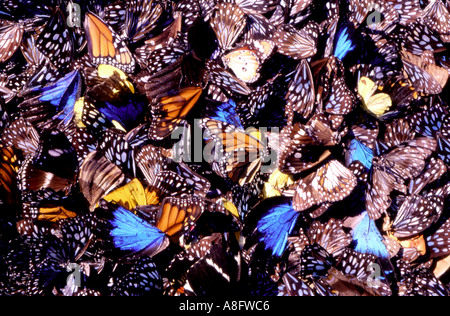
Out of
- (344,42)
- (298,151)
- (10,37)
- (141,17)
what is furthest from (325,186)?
(10,37)

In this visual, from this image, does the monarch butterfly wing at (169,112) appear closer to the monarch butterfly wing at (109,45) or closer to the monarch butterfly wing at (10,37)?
the monarch butterfly wing at (109,45)

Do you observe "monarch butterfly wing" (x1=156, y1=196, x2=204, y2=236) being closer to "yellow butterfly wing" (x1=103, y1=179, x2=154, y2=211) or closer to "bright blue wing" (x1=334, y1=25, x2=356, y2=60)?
"yellow butterfly wing" (x1=103, y1=179, x2=154, y2=211)

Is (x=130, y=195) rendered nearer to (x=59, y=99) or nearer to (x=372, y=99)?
(x=59, y=99)

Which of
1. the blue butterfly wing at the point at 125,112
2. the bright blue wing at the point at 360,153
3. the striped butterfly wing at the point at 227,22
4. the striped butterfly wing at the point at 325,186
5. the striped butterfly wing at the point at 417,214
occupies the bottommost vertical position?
the striped butterfly wing at the point at 417,214

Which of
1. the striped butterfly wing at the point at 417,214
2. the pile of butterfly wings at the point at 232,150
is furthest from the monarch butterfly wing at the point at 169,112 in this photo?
the striped butterfly wing at the point at 417,214

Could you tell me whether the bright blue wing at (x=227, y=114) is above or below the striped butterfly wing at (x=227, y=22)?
below
